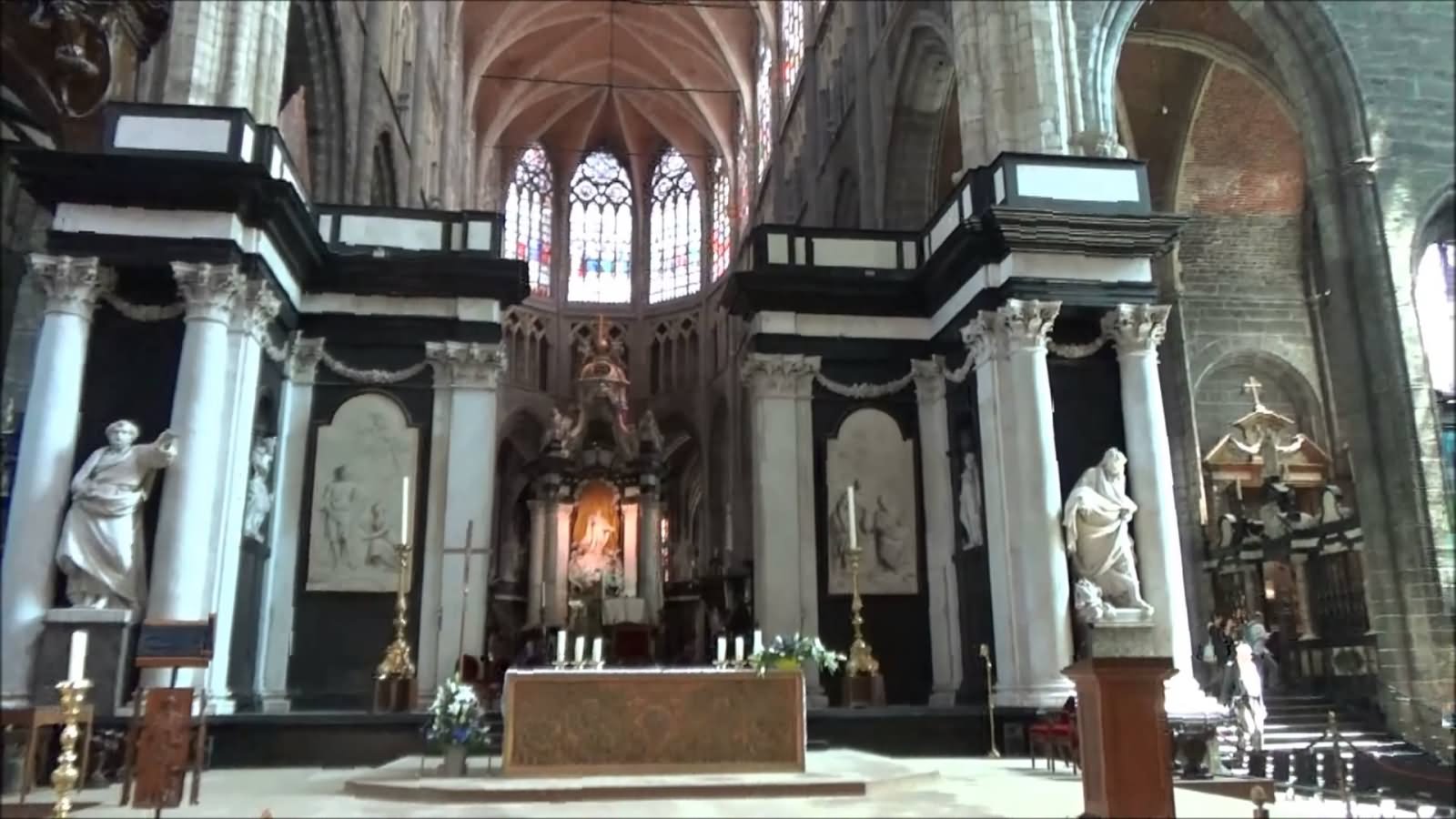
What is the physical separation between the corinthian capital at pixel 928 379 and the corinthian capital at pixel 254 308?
336 inches

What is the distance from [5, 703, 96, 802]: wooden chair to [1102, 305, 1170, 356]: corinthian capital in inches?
453

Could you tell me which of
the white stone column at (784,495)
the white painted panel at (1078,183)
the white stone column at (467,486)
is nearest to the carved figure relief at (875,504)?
the white stone column at (784,495)

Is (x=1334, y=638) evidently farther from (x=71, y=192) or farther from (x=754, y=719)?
(x=71, y=192)

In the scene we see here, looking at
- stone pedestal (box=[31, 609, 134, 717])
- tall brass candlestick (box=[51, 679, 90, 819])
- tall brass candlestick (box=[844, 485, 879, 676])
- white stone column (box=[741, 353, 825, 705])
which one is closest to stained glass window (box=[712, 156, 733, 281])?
white stone column (box=[741, 353, 825, 705])

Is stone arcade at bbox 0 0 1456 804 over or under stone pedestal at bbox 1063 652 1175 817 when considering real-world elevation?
over

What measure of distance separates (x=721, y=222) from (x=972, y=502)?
26.2 meters

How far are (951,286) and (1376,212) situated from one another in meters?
6.57

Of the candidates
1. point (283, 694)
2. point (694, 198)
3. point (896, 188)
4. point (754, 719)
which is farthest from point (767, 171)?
point (754, 719)

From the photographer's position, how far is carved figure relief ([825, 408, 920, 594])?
15.6 meters

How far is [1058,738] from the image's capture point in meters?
10.9

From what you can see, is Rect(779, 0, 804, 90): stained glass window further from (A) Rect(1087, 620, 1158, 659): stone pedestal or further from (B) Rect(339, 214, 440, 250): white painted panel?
(A) Rect(1087, 620, 1158, 659): stone pedestal

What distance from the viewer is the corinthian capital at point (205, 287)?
40.7 ft

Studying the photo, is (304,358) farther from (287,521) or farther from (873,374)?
(873,374)

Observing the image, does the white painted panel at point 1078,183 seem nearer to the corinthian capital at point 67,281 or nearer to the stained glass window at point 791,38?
the corinthian capital at point 67,281
